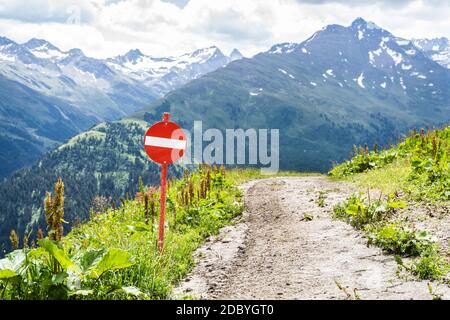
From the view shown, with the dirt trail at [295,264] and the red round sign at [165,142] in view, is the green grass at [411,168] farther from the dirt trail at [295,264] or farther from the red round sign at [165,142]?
the red round sign at [165,142]

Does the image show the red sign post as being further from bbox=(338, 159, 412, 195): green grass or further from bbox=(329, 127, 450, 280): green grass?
bbox=(338, 159, 412, 195): green grass

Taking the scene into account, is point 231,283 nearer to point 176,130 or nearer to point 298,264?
point 298,264

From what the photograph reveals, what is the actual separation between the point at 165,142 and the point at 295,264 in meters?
3.90

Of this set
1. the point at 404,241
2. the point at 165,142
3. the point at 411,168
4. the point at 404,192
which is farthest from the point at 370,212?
the point at 411,168

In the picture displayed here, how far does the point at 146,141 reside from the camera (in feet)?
33.1

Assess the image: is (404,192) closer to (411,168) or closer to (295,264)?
→ (411,168)

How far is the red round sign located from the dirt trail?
8.35 ft

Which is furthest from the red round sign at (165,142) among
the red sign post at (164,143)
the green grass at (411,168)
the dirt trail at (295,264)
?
the green grass at (411,168)

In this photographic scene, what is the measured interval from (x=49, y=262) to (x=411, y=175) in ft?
42.2

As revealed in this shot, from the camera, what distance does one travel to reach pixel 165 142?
32.6 ft

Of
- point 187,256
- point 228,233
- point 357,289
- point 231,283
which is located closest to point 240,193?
point 228,233

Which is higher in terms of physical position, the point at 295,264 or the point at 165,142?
the point at 165,142

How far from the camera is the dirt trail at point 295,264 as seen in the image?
7164 mm

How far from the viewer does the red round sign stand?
9883mm
